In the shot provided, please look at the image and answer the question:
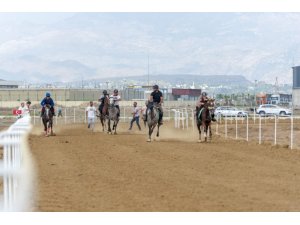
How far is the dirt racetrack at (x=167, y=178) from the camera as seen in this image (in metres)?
12.2

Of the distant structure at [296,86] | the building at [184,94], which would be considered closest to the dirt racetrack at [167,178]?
the distant structure at [296,86]

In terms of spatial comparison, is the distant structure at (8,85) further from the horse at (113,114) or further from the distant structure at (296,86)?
the horse at (113,114)

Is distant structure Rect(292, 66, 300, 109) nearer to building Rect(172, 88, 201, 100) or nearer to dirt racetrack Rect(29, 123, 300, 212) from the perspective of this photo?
building Rect(172, 88, 201, 100)

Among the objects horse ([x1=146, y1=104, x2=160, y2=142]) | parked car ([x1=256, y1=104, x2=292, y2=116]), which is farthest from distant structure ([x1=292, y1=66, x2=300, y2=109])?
horse ([x1=146, y1=104, x2=160, y2=142])

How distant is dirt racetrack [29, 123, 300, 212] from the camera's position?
12195 mm

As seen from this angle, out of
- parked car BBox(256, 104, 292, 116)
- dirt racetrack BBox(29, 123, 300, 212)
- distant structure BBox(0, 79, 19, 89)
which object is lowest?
parked car BBox(256, 104, 292, 116)

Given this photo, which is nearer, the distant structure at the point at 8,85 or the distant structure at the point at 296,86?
the distant structure at the point at 296,86

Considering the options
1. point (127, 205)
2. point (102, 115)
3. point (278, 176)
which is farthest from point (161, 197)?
point (102, 115)

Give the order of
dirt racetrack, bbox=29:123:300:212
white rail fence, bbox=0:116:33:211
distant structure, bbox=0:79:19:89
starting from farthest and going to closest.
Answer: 1. distant structure, bbox=0:79:19:89
2. dirt racetrack, bbox=29:123:300:212
3. white rail fence, bbox=0:116:33:211

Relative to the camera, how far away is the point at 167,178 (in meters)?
15.8

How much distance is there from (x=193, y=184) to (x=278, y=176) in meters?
2.35

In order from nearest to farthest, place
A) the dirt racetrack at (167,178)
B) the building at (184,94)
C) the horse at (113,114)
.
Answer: the dirt racetrack at (167,178), the horse at (113,114), the building at (184,94)

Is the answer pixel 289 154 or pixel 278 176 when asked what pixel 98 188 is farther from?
pixel 289 154

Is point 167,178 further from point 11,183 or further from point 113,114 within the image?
point 113,114
